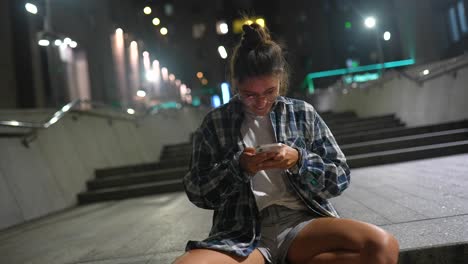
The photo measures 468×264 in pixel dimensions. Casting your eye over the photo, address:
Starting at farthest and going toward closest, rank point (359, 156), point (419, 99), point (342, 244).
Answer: point (419, 99) → point (359, 156) → point (342, 244)

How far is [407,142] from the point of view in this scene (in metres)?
8.08

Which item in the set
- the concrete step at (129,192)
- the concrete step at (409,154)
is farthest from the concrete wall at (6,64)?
the concrete step at (409,154)

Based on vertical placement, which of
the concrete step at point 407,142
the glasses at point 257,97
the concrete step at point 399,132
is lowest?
the concrete step at point 407,142

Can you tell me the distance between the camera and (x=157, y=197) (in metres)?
7.27

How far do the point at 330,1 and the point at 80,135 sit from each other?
3918 cm

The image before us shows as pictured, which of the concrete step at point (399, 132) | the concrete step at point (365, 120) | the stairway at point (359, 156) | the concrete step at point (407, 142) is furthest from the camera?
the concrete step at point (365, 120)

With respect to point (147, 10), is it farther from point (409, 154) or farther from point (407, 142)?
point (409, 154)

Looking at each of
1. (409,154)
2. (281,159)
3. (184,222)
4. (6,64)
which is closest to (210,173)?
(281,159)

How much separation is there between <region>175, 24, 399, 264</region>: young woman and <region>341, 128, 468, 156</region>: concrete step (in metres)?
6.38

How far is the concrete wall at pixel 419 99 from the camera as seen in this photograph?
28.7ft

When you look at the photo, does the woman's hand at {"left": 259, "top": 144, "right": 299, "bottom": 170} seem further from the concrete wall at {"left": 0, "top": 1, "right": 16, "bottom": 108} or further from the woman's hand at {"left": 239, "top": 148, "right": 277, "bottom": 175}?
the concrete wall at {"left": 0, "top": 1, "right": 16, "bottom": 108}

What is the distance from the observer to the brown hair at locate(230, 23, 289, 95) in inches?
75.8

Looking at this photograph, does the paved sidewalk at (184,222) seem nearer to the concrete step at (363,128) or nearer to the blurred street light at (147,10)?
the concrete step at (363,128)

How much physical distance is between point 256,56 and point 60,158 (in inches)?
266
